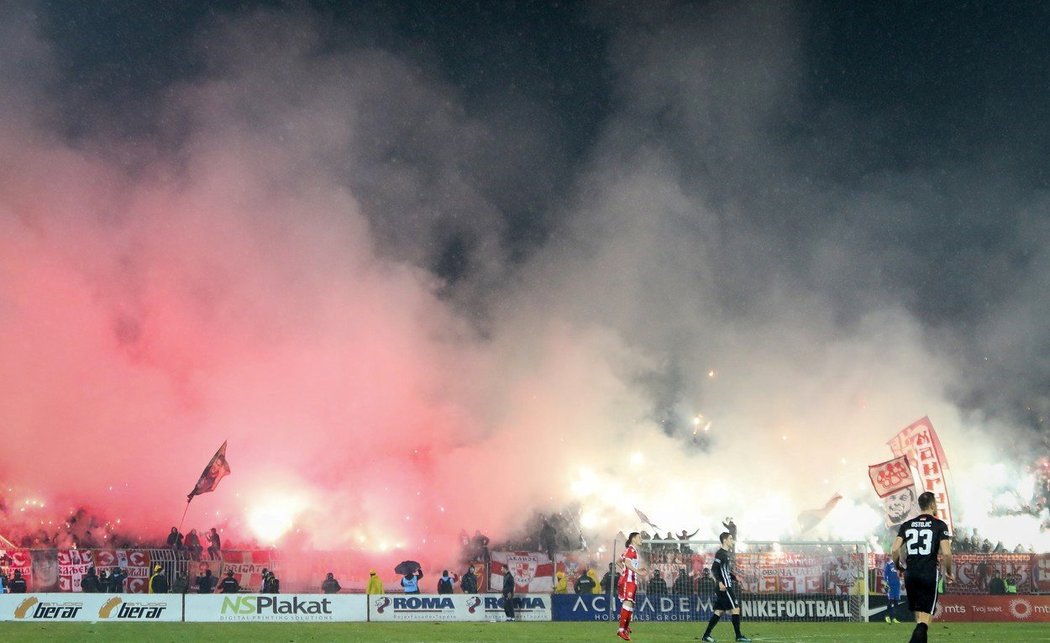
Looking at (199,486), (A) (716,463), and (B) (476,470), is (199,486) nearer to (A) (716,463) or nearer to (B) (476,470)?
(B) (476,470)

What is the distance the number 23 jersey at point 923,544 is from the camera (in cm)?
1240

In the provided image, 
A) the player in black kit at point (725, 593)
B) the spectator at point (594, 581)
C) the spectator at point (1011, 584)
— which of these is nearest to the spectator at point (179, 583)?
the spectator at point (594, 581)

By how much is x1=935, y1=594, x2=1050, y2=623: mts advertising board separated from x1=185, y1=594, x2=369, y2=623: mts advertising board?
1870 cm

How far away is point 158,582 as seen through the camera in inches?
1284

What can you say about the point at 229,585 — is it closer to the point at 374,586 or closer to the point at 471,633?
the point at 374,586

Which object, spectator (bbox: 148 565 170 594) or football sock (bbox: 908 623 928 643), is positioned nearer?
football sock (bbox: 908 623 928 643)

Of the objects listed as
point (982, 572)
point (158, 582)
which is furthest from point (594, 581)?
point (158, 582)

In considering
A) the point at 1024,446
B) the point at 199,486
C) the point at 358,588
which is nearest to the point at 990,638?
the point at 358,588

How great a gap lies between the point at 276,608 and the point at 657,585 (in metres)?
11.9

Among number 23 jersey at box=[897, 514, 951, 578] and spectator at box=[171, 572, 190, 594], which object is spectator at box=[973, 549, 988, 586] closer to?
number 23 jersey at box=[897, 514, 951, 578]

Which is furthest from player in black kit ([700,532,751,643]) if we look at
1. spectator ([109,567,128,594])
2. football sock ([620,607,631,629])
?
spectator ([109,567,128,594])

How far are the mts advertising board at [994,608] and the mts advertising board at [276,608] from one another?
18.7 metres

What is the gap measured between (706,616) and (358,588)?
502 inches

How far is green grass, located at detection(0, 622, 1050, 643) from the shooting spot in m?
20.3
